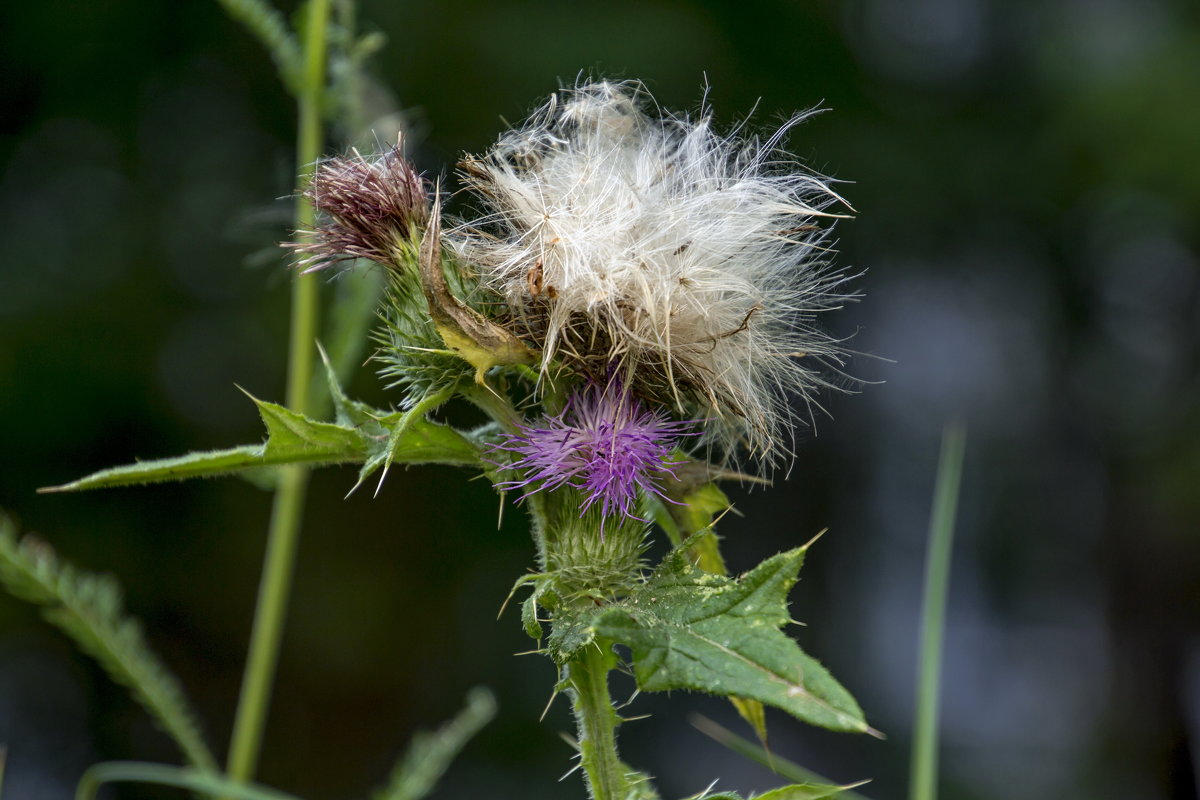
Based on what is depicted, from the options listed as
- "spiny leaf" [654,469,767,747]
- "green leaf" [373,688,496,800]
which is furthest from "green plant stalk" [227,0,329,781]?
"spiny leaf" [654,469,767,747]

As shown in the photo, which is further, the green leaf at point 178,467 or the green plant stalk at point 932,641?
the green plant stalk at point 932,641

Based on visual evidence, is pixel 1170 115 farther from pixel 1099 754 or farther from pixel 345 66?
pixel 345 66

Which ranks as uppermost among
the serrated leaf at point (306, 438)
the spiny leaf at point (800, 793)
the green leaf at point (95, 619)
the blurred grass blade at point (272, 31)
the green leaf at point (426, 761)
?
the blurred grass blade at point (272, 31)

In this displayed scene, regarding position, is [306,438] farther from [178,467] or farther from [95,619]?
[95,619]

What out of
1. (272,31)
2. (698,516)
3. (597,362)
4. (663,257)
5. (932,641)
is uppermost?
(272,31)

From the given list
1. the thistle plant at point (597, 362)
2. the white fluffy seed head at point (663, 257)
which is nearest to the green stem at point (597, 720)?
the thistle plant at point (597, 362)

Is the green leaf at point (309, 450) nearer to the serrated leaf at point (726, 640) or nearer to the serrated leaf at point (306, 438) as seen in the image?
the serrated leaf at point (306, 438)

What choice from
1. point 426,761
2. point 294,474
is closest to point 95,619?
point 294,474
